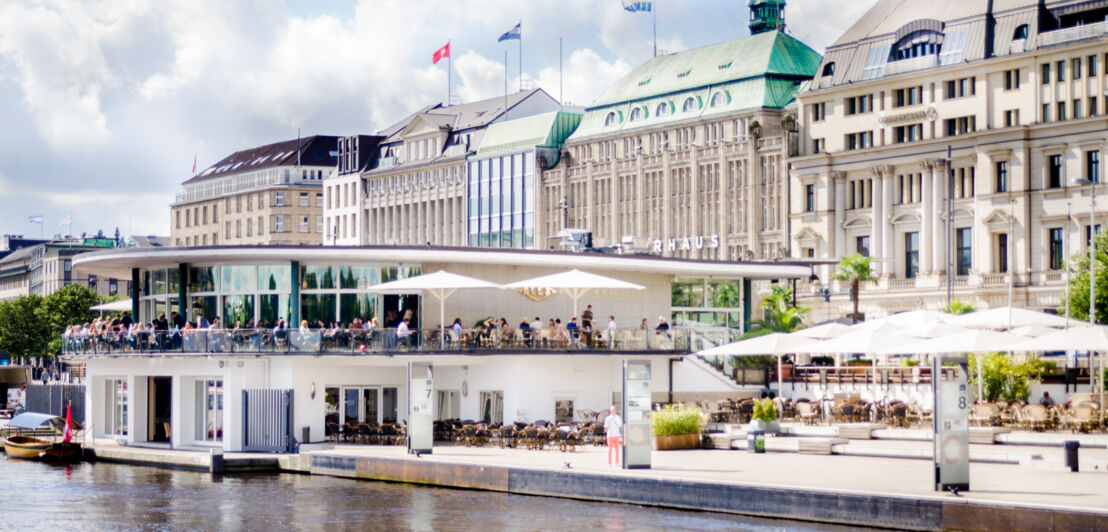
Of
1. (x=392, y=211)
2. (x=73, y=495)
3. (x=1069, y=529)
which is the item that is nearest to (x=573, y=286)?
(x=73, y=495)

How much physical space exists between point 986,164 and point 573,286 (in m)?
44.5

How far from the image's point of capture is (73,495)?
4319cm

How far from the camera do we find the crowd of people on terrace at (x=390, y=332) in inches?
2051

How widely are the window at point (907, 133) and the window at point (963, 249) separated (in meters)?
6.30

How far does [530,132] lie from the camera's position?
131000mm

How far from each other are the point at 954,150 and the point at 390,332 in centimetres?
5080

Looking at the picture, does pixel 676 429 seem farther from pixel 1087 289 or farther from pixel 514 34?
pixel 514 34

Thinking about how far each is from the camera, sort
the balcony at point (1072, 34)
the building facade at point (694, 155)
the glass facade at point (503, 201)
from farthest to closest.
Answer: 1. the glass facade at point (503, 201)
2. the building facade at point (694, 155)
3. the balcony at point (1072, 34)

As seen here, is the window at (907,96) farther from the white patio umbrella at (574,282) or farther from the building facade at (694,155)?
the white patio umbrella at (574,282)

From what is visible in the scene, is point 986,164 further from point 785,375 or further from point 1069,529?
point 1069,529

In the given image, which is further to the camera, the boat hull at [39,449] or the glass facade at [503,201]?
the glass facade at [503,201]

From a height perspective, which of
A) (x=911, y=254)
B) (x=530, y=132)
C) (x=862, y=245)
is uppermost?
(x=530, y=132)

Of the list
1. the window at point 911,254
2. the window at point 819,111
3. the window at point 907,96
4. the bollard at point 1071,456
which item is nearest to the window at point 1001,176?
the window at point 907,96

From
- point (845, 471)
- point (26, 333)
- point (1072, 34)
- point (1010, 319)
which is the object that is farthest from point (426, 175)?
point (845, 471)
